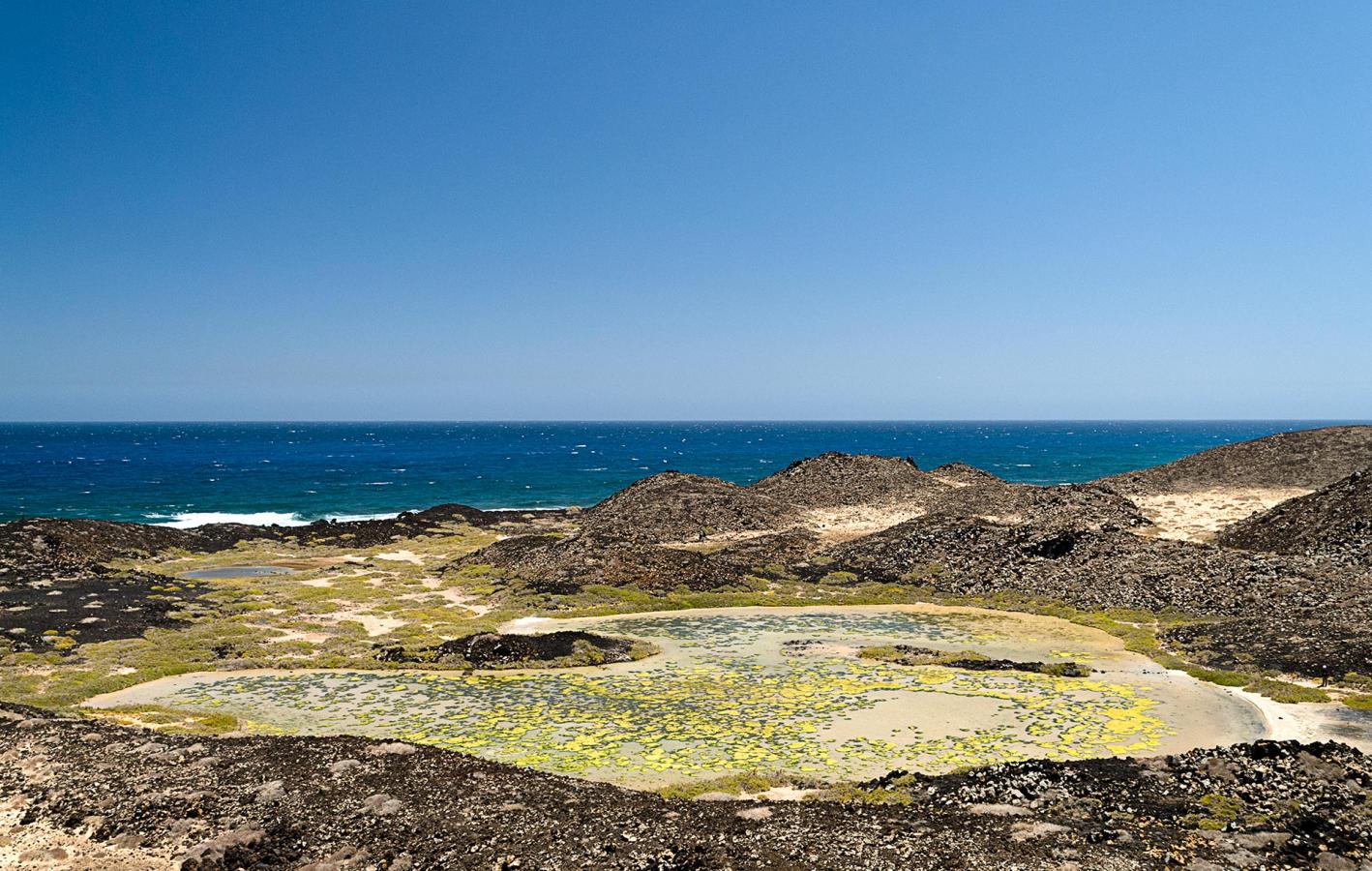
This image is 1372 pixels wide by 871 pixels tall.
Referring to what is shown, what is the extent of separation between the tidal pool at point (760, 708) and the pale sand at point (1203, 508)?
95.4 feet

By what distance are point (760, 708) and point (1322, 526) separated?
3722cm

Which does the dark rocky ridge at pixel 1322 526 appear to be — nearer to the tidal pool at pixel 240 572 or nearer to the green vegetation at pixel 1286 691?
the green vegetation at pixel 1286 691

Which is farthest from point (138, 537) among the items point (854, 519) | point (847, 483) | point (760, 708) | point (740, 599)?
point (847, 483)

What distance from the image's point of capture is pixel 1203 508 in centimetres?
6762

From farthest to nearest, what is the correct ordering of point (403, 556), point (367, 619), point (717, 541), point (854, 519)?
point (854, 519) < point (717, 541) < point (403, 556) < point (367, 619)

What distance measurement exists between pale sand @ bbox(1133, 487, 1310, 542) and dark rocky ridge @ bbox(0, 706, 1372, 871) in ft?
144

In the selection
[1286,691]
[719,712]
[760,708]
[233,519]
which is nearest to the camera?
[719,712]

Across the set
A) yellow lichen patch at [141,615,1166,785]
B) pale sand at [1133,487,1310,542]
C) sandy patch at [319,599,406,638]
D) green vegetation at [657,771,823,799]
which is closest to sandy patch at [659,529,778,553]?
sandy patch at [319,599,406,638]

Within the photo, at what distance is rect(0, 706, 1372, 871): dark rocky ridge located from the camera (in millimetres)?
14891

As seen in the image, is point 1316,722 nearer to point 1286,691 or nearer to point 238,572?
point 1286,691

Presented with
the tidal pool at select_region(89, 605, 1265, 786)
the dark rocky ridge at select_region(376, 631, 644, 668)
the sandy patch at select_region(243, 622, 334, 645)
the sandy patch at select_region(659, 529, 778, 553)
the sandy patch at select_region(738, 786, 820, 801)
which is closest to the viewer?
the sandy patch at select_region(738, 786, 820, 801)

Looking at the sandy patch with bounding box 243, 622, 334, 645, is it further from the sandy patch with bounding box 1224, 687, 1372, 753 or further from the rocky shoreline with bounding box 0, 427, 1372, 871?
the sandy patch with bounding box 1224, 687, 1372, 753

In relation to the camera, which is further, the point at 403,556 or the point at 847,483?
the point at 847,483

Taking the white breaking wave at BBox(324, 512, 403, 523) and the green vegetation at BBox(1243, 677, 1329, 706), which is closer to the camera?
the green vegetation at BBox(1243, 677, 1329, 706)
